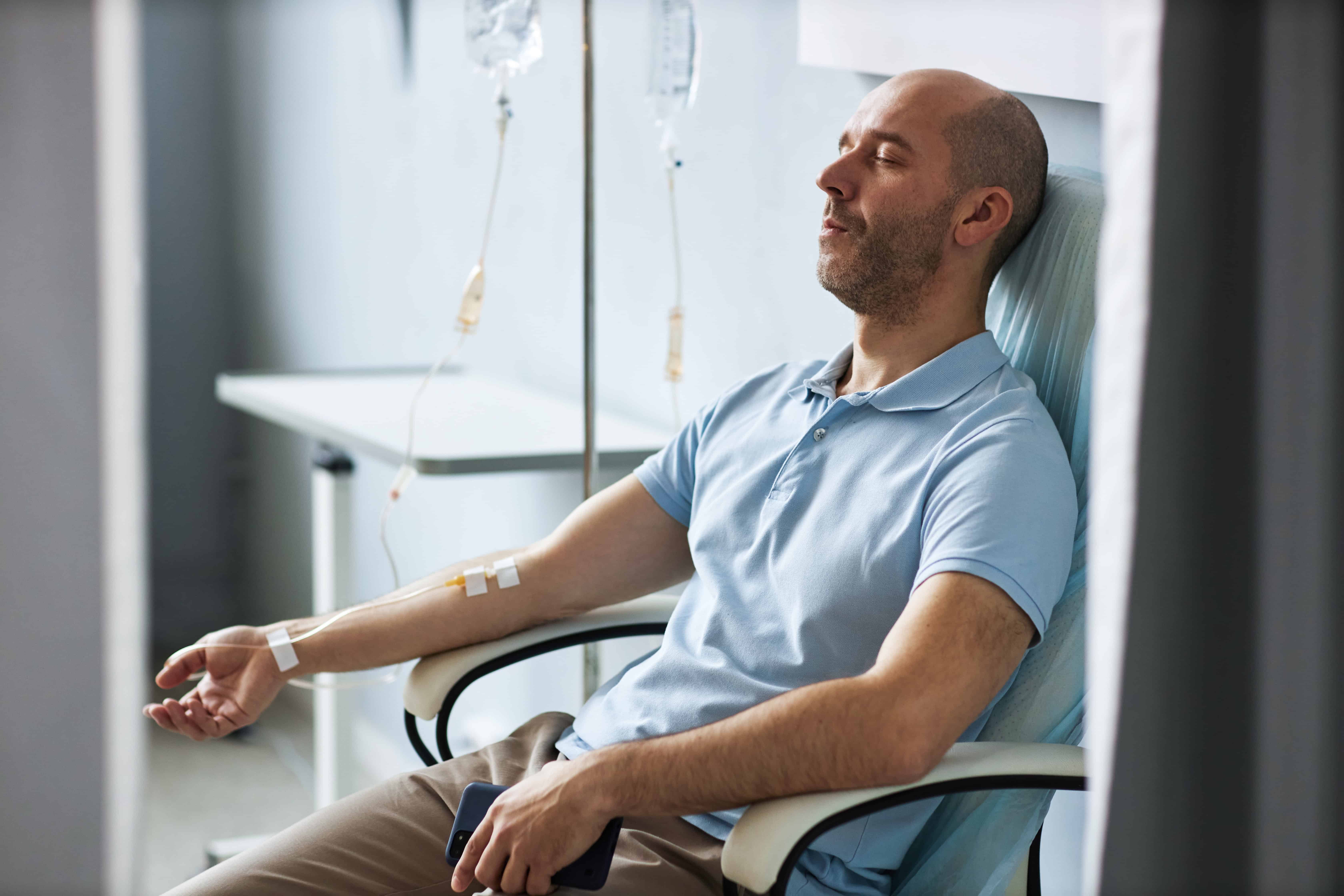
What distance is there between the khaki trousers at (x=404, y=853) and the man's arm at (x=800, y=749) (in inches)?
4.3

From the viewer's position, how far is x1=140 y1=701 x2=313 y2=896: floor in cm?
266

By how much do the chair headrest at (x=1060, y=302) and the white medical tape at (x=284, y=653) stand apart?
84 cm

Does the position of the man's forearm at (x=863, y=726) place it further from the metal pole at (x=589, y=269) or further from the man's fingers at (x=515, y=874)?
the metal pole at (x=589, y=269)

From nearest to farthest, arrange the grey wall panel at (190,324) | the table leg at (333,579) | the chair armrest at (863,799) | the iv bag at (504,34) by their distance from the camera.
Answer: the chair armrest at (863,799) → the iv bag at (504,34) → the table leg at (333,579) → the grey wall panel at (190,324)

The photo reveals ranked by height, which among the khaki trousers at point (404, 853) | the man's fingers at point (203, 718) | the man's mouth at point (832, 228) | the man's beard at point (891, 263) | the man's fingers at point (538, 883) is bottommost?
the khaki trousers at point (404, 853)

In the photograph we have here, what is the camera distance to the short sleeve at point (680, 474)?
4.79 ft

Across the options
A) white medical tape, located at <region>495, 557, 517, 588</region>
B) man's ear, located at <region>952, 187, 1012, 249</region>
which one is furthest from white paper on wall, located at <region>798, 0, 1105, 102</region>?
white medical tape, located at <region>495, 557, 517, 588</region>

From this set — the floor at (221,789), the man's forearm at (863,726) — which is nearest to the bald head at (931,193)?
the man's forearm at (863,726)

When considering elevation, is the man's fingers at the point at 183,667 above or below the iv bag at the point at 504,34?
below

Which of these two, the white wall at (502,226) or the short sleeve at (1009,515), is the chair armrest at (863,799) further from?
the white wall at (502,226)

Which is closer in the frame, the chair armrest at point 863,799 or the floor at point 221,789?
the chair armrest at point 863,799

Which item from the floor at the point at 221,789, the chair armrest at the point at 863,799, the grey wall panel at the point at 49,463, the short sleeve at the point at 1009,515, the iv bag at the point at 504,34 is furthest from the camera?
the floor at the point at 221,789

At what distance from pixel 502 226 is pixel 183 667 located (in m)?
1.31

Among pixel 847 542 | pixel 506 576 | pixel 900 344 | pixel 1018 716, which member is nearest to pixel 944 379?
pixel 900 344
